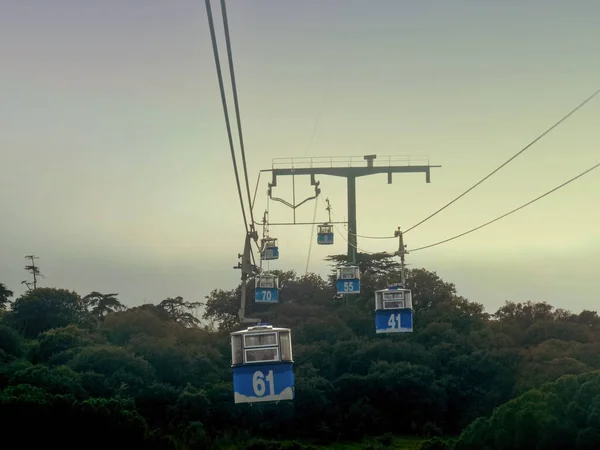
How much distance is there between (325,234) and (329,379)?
11354mm

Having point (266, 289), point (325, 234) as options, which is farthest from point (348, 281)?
point (325, 234)

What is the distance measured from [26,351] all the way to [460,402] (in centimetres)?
2507

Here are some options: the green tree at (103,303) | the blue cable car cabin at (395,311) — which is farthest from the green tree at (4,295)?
the blue cable car cabin at (395,311)

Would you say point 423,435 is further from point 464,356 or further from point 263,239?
point 263,239

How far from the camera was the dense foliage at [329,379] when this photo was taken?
3344 cm

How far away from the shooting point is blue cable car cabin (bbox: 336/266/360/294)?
31.7 metres

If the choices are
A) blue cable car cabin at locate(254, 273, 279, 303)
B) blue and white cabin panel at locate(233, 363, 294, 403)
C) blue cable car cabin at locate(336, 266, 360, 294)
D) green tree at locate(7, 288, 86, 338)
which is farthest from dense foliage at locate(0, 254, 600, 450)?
blue and white cabin panel at locate(233, 363, 294, 403)

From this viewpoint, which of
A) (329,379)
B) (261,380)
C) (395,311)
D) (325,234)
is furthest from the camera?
(329,379)

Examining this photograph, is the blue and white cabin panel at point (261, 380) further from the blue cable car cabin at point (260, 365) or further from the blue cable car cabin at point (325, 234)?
the blue cable car cabin at point (325, 234)

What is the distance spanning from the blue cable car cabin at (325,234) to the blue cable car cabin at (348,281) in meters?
6.39

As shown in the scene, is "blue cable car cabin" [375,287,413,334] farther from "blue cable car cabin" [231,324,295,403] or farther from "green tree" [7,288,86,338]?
"green tree" [7,288,86,338]

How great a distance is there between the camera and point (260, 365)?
49.5 feet

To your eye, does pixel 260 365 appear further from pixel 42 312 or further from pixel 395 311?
pixel 42 312

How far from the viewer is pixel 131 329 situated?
171 feet
